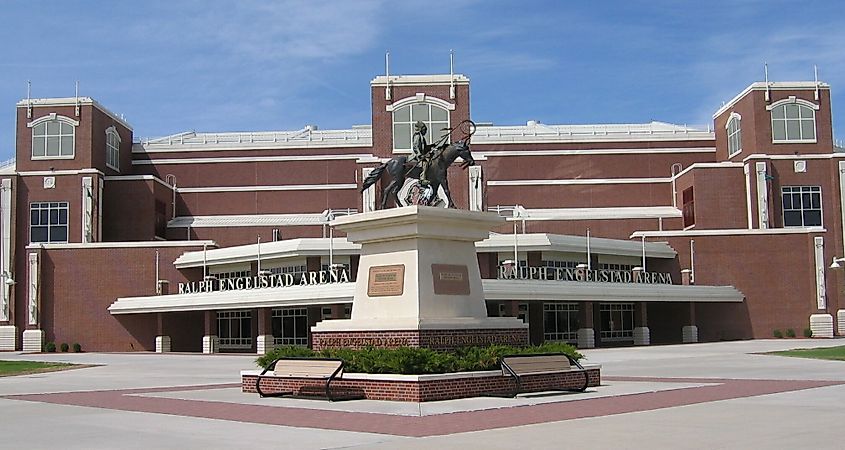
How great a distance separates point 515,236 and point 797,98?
88.5ft

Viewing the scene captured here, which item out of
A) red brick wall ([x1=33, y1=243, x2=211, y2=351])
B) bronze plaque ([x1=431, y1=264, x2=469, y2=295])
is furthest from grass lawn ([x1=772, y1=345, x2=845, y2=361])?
red brick wall ([x1=33, y1=243, x2=211, y2=351])

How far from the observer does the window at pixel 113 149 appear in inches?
2874

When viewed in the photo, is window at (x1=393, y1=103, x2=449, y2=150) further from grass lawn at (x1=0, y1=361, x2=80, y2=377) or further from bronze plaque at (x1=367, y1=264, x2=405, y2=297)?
bronze plaque at (x1=367, y1=264, x2=405, y2=297)

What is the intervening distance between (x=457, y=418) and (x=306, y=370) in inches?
213

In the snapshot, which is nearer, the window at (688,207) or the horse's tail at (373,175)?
the horse's tail at (373,175)

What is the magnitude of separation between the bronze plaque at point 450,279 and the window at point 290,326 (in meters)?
35.8

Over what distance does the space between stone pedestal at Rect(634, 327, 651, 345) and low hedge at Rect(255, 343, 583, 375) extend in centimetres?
3796

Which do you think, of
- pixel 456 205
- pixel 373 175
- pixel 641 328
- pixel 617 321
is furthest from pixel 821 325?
pixel 373 175

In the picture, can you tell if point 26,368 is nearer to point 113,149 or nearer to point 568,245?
point 568,245

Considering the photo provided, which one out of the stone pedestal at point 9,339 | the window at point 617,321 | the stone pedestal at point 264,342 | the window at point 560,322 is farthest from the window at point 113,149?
the window at point 617,321

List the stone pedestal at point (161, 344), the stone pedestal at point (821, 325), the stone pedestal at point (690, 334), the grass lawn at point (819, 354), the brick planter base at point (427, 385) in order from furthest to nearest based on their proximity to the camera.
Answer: the stone pedestal at point (821, 325) < the stone pedestal at point (690, 334) < the stone pedestal at point (161, 344) < the grass lawn at point (819, 354) < the brick planter base at point (427, 385)

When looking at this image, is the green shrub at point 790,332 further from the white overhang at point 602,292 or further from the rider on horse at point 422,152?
the rider on horse at point 422,152

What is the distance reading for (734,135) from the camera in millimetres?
74062

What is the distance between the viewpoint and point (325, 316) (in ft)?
184
